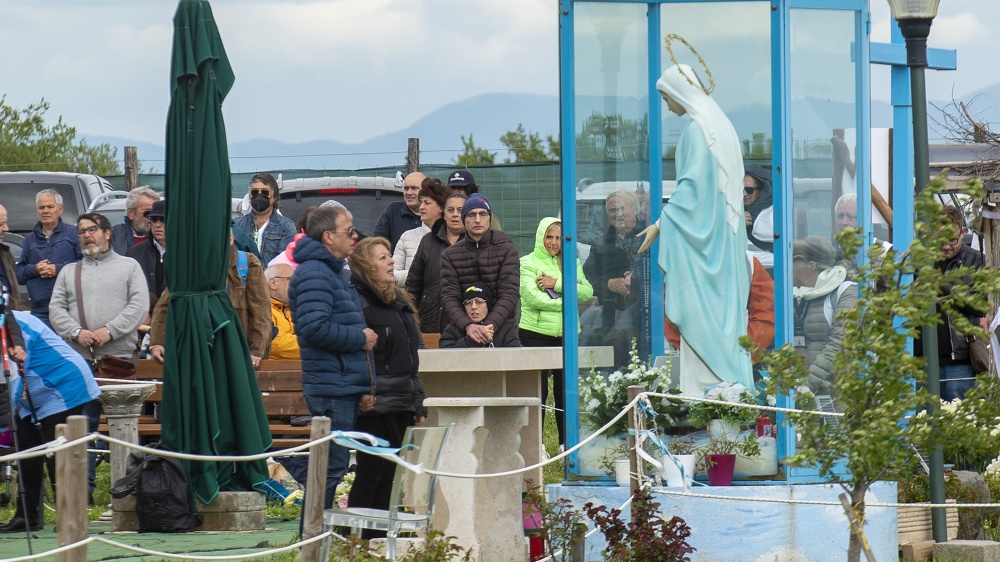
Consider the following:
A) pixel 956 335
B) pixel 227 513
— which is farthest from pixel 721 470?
pixel 956 335

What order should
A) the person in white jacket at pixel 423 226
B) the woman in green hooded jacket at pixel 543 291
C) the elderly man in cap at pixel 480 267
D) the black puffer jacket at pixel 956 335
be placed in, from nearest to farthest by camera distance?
1. the elderly man in cap at pixel 480 267
2. the black puffer jacket at pixel 956 335
3. the woman in green hooded jacket at pixel 543 291
4. the person in white jacket at pixel 423 226

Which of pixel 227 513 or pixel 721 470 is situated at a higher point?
pixel 721 470

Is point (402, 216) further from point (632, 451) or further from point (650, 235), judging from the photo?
point (632, 451)

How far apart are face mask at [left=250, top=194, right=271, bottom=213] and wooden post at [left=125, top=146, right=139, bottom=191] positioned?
1037 cm

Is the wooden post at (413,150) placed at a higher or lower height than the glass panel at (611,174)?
higher

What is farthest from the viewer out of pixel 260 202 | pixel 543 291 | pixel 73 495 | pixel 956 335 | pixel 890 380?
pixel 260 202

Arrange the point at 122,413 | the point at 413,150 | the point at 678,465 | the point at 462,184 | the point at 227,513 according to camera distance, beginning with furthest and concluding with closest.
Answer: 1. the point at 413,150
2. the point at 462,184
3. the point at 122,413
4. the point at 227,513
5. the point at 678,465

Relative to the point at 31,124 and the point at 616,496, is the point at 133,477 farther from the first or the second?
the point at 31,124

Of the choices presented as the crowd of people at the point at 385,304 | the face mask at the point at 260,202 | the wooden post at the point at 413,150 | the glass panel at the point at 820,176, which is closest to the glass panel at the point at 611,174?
the crowd of people at the point at 385,304

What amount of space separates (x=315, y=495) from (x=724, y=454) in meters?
2.81

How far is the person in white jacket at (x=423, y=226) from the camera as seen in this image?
482 inches

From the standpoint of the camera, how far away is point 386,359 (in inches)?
352

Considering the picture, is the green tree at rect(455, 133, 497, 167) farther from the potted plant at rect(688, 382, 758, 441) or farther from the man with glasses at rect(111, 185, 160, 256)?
the potted plant at rect(688, 382, 758, 441)

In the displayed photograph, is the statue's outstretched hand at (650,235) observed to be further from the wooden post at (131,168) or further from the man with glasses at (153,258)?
the wooden post at (131,168)
